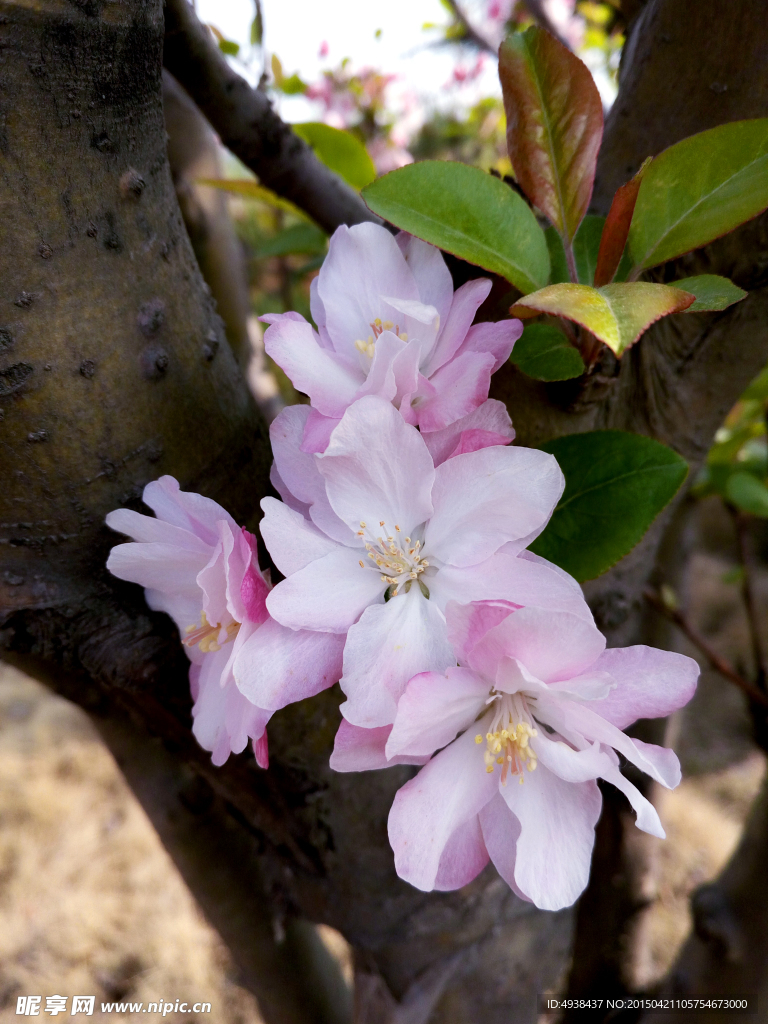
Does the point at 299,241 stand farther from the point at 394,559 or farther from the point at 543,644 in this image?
the point at 543,644

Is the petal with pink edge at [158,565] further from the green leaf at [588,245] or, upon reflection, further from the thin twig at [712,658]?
the thin twig at [712,658]

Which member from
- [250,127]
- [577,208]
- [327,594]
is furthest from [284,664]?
[250,127]

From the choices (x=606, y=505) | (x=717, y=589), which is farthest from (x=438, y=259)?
(x=717, y=589)

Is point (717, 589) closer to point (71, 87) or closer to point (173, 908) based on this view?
point (173, 908)

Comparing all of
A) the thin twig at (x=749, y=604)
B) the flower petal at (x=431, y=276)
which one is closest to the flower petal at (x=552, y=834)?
the flower petal at (x=431, y=276)

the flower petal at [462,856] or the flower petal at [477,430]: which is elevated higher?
the flower petal at [477,430]

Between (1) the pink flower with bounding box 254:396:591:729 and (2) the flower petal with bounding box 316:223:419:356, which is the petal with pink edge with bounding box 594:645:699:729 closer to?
(1) the pink flower with bounding box 254:396:591:729
